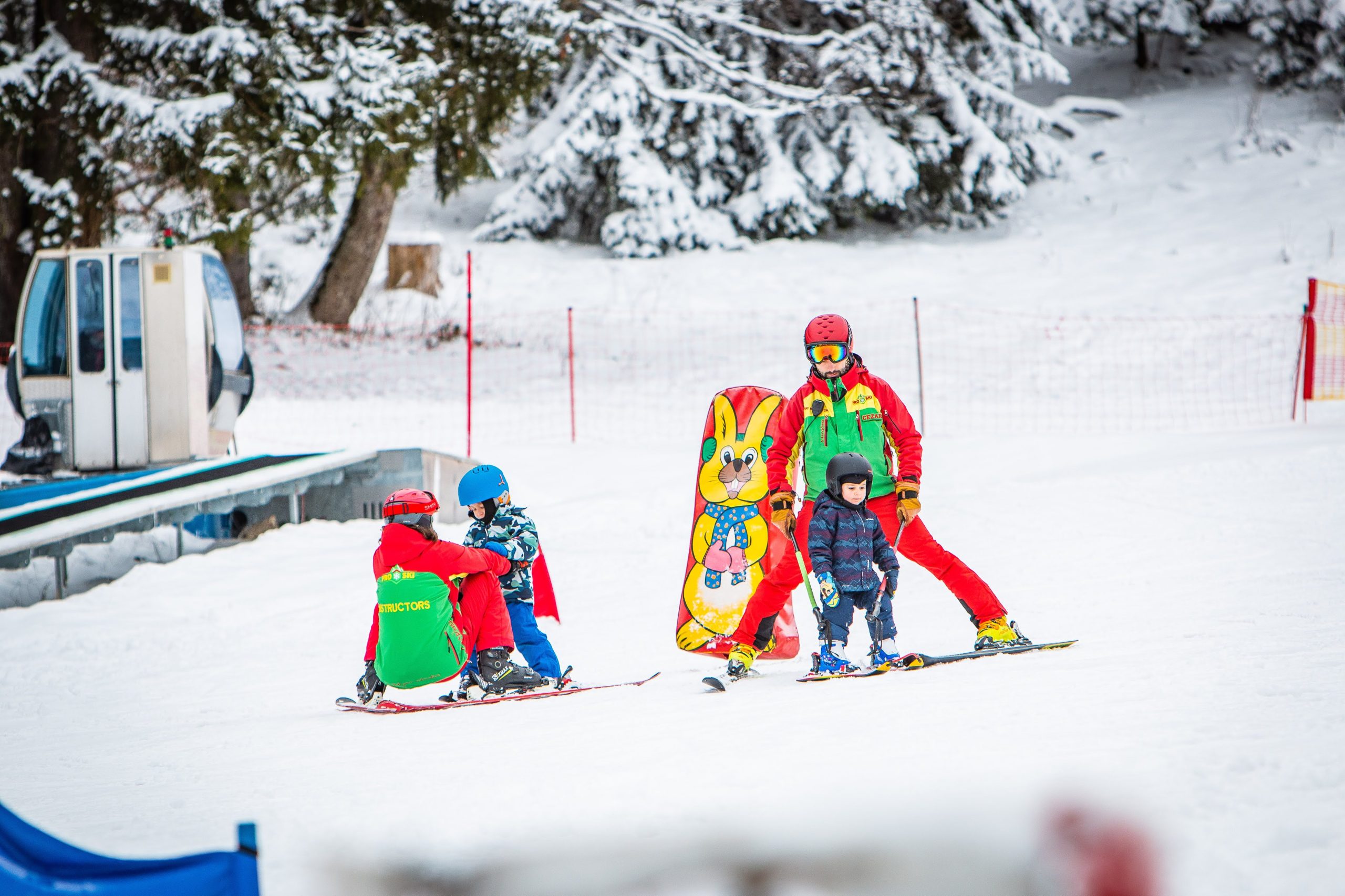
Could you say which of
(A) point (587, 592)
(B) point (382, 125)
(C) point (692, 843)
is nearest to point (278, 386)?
(B) point (382, 125)

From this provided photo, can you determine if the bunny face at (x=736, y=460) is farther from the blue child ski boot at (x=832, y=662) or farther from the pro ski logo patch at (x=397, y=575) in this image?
the pro ski logo patch at (x=397, y=575)

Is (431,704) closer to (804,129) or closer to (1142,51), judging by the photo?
(804,129)

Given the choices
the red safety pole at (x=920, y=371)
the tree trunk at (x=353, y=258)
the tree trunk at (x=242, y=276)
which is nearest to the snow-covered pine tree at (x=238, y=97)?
the tree trunk at (x=242, y=276)

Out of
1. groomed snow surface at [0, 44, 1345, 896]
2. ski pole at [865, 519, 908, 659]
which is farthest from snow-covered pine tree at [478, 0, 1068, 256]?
ski pole at [865, 519, 908, 659]

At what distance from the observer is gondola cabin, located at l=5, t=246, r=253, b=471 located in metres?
10.9

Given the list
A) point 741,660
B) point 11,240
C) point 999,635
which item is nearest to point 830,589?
point 741,660

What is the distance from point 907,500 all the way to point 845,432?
0.43m

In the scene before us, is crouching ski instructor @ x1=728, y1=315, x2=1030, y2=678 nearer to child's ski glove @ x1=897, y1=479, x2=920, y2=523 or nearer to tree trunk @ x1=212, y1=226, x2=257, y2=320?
child's ski glove @ x1=897, y1=479, x2=920, y2=523

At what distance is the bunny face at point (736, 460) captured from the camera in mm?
6520

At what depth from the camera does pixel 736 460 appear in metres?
6.59

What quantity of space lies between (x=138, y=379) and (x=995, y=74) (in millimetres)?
17336

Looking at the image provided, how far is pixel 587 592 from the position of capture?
8586 mm

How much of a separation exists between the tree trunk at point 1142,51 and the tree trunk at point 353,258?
1771 cm

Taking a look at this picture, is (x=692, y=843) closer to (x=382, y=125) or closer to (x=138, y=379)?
(x=138, y=379)
